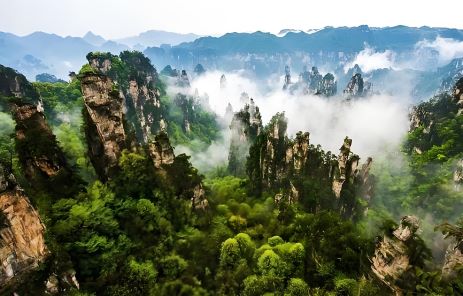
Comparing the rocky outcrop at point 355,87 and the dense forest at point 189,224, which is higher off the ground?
the dense forest at point 189,224

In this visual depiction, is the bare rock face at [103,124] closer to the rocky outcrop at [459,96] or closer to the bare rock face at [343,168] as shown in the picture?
the bare rock face at [343,168]

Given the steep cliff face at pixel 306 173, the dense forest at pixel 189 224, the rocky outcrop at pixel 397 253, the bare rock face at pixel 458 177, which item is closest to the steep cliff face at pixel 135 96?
the dense forest at pixel 189 224

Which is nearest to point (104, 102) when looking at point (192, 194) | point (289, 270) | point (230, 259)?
point (192, 194)

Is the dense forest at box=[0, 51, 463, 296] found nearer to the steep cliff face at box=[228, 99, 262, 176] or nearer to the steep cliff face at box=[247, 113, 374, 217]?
the steep cliff face at box=[247, 113, 374, 217]

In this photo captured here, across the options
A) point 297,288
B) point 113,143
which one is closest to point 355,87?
point 113,143

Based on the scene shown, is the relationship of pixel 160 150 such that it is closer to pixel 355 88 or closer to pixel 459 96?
pixel 459 96

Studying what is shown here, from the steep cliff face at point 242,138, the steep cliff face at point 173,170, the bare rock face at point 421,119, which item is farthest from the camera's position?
the bare rock face at point 421,119
